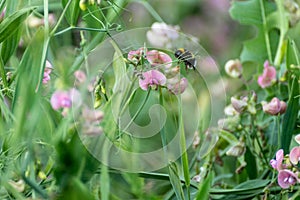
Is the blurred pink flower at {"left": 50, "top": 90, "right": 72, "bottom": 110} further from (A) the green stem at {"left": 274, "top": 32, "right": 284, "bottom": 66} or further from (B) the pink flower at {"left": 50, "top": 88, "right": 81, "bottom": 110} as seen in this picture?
(A) the green stem at {"left": 274, "top": 32, "right": 284, "bottom": 66}

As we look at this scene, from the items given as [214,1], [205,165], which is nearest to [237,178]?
[205,165]

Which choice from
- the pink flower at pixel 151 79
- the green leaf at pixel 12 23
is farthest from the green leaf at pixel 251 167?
the green leaf at pixel 12 23

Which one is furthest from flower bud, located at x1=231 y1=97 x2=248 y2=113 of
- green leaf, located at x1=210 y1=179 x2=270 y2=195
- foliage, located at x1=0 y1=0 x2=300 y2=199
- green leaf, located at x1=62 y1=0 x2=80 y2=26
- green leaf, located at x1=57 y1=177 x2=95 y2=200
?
green leaf, located at x1=57 y1=177 x2=95 y2=200

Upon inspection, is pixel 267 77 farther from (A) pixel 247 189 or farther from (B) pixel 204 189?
(B) pixel 204 189

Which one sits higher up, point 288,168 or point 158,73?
point 158,73

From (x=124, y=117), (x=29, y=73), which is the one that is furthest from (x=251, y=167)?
(x=29, y=73)

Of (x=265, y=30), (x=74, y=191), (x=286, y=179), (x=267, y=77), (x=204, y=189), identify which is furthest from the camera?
(x=265, y=30)

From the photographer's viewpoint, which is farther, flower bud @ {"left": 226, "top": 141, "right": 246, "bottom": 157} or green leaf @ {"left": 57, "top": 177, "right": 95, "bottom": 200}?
flower bud @ {"left": 226, "top": 141, "right": 246, "bottom": 157}
